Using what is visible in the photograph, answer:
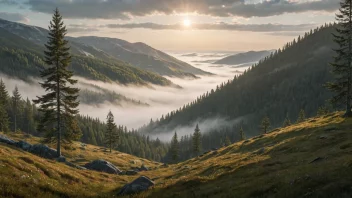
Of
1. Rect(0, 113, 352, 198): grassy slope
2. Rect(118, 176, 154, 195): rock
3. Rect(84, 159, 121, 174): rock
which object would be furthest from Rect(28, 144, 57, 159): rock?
Rect(118, 176, 154, 195): rock

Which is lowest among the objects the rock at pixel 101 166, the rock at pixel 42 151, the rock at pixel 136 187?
the rock at pixel 101 166

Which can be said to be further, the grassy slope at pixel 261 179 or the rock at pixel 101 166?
the rock at pixel 101 166

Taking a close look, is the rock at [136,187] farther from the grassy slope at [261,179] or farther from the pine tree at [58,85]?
the pine tree at [58,85]

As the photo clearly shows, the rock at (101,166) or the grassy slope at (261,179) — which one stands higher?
the grassy slope at (261,179)

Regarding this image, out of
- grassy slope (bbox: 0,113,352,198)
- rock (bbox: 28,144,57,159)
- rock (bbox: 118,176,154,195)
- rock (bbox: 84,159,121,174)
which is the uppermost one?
grassy slope (bbox: 0,113,352,198)

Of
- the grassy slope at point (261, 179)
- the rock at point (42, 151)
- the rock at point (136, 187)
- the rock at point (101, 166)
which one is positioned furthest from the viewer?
the rock at point (101, 166)

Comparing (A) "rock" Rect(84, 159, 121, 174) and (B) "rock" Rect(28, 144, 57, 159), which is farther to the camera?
(A) "rock" Rect(84, 159, 121, 174)

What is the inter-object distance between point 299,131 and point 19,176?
50579 mm

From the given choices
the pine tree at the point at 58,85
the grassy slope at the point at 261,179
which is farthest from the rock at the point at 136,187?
the pine tree at the point at 58,85

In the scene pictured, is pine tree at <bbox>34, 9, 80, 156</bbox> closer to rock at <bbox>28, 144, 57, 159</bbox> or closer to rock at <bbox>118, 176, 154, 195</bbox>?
rock at <bbox>28, 144, 57, 159</bbox>

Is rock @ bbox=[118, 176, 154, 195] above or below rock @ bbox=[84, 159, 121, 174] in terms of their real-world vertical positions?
above

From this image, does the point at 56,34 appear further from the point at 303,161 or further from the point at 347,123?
the point at 347,123

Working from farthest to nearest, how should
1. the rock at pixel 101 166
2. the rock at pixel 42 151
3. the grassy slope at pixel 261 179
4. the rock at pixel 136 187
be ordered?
the rock at pixel 101 166 < the rock at pixel 42 151 < the rock at pixel 136 187 < the grassy slope at pixel 261 179

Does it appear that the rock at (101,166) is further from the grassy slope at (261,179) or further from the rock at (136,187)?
the rock at (136,187)
